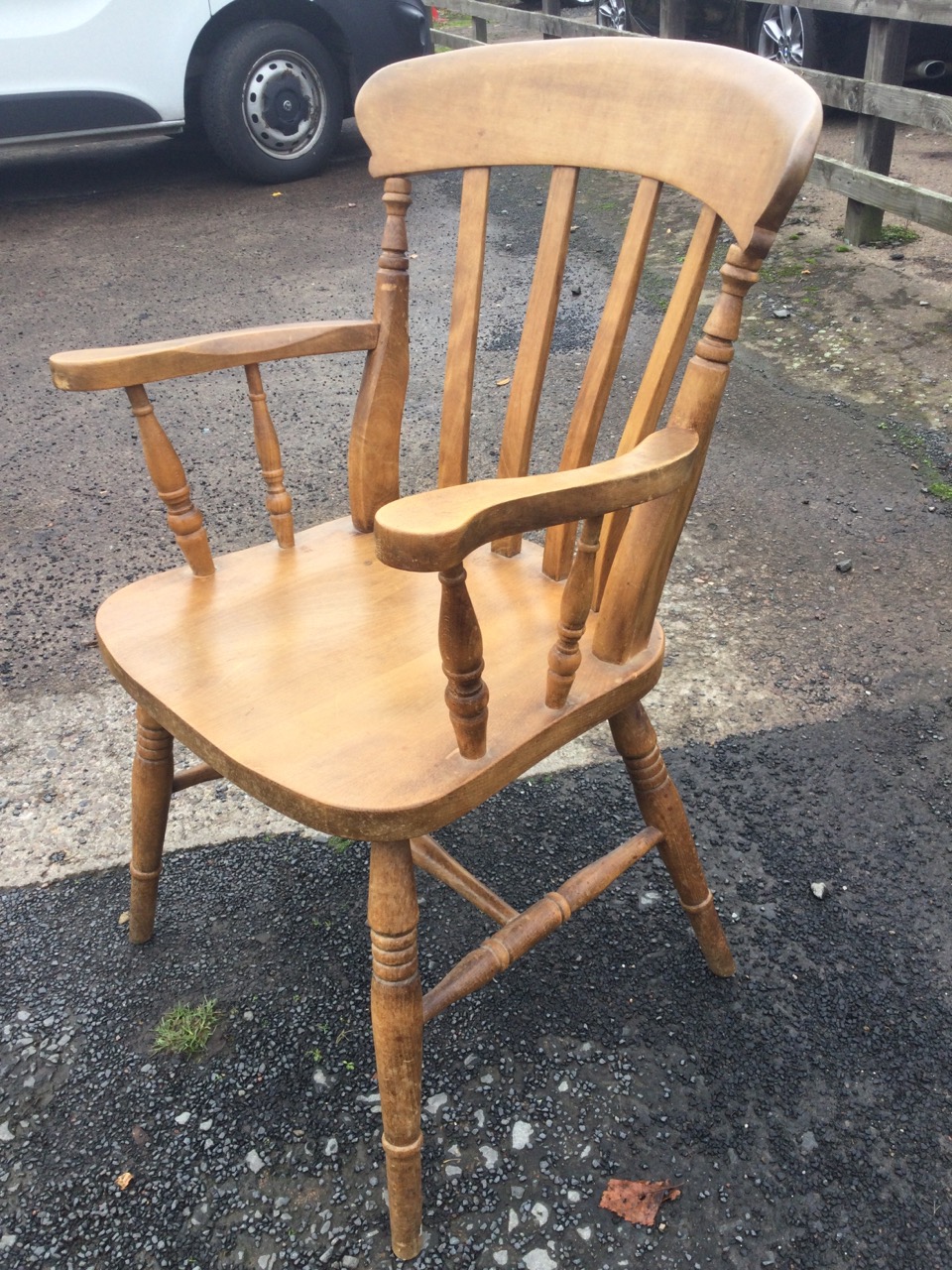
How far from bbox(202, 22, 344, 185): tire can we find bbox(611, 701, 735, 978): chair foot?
496 cm

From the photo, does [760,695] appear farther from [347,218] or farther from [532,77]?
[347,218]

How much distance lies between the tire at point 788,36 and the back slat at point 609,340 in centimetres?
490

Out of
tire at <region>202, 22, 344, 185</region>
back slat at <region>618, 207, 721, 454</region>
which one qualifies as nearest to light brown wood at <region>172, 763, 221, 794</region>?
back slat at <region>618, 207, 721, 454</region>

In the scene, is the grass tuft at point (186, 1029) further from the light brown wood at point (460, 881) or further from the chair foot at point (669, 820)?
the chair foot at point (669, 820)

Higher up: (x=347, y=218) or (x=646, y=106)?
(x=646, y=106)

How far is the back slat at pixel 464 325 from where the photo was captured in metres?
1.58

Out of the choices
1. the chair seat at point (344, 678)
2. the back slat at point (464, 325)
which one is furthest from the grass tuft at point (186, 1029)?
the back slat at point (464, 325)

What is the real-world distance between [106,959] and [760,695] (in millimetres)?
1398

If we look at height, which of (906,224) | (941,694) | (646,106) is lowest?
(941,694)

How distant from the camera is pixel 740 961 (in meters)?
1.71

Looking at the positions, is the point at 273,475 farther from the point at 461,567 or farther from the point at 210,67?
the point at 210,67

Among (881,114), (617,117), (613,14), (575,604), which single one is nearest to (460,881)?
(575,604)

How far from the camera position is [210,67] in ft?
17.2

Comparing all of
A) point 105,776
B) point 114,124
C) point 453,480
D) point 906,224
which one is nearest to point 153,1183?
point 105,776
